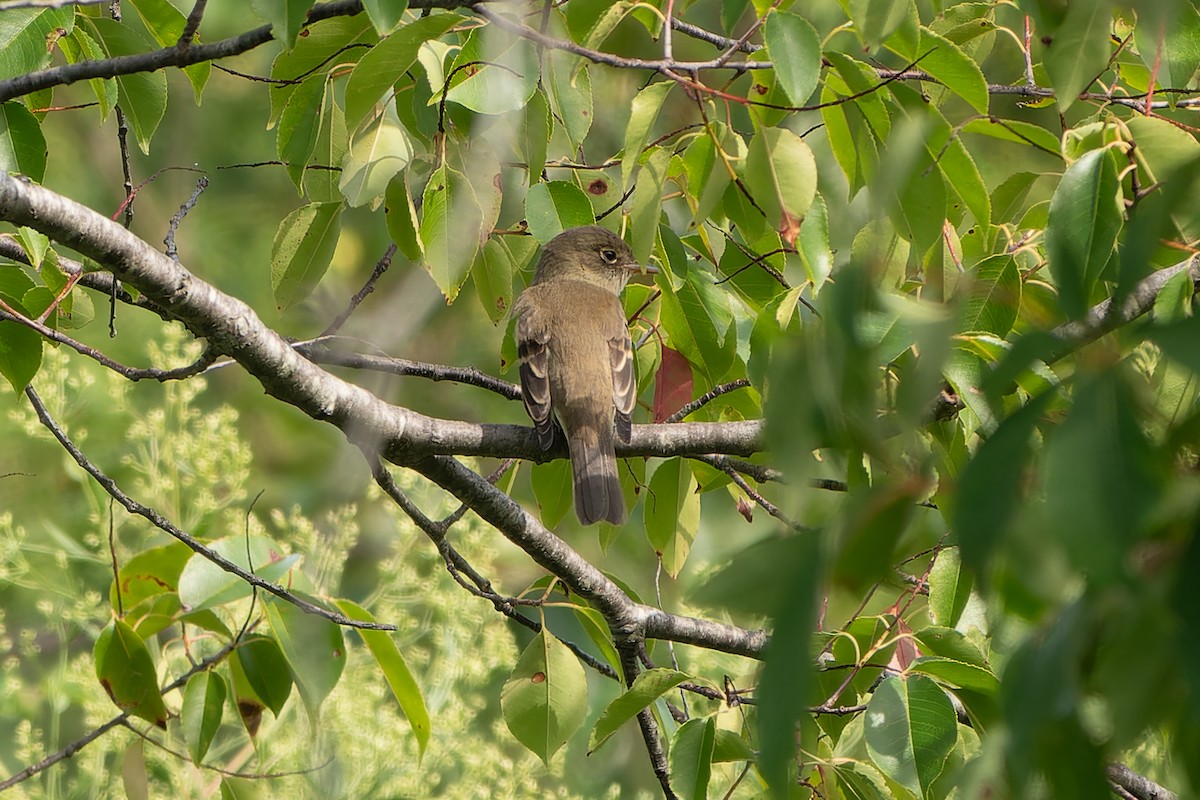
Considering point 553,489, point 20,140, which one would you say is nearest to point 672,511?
point 553,489

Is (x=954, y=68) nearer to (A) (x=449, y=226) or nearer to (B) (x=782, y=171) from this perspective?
(B) (x=782, y=171)

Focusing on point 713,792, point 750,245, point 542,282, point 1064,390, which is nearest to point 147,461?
point 542,282

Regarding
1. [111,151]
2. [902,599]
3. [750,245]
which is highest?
[111,151]

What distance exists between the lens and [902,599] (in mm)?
2998

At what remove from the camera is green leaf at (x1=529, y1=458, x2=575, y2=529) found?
3.64 meters

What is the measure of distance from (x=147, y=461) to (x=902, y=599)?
308cm

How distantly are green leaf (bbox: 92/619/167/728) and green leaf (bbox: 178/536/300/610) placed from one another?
0.17m

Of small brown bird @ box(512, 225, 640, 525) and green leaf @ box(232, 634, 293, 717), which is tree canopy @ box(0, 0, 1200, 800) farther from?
small brown bird @ box(512, 225, 640, 525)

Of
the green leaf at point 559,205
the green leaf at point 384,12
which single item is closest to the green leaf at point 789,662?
the green leaf at point 384,12

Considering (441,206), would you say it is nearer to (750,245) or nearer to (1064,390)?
(750,245)

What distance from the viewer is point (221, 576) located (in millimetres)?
2986

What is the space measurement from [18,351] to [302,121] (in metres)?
0.86

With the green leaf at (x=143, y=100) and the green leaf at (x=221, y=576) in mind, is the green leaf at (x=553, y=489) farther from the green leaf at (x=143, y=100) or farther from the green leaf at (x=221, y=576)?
the green leaf at (x=143, y=100)

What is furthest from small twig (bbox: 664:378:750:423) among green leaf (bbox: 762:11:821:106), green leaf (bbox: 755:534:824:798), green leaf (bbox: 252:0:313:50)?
green leaf (bbox: 755:534:824:798)
